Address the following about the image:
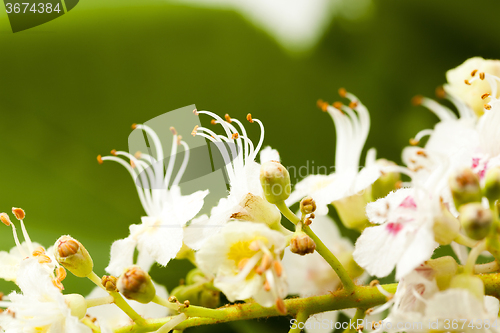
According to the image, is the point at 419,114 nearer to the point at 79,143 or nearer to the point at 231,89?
the point at 231,89

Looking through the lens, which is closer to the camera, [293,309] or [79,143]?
[293,309]

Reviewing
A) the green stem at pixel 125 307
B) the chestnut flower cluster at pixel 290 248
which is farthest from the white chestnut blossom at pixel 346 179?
the green stem at pixel 125 307

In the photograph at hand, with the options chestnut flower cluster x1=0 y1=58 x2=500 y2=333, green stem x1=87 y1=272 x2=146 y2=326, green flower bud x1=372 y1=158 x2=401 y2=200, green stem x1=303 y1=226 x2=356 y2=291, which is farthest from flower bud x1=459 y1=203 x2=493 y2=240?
green stem x1=87 y1=272 x2=146 y2=326

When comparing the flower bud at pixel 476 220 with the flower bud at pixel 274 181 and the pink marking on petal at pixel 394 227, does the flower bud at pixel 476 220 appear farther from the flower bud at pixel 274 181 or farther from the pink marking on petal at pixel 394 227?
the flower bud at pixel 274 181

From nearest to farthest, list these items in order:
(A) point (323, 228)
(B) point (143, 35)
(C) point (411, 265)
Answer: (C) point (411, 265) → (A) point (323, 228) → (B) point (143, 35)

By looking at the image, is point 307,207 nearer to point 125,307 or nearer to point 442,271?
point 442,271

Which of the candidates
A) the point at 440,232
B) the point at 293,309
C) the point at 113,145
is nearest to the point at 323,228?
the point at 293,309
